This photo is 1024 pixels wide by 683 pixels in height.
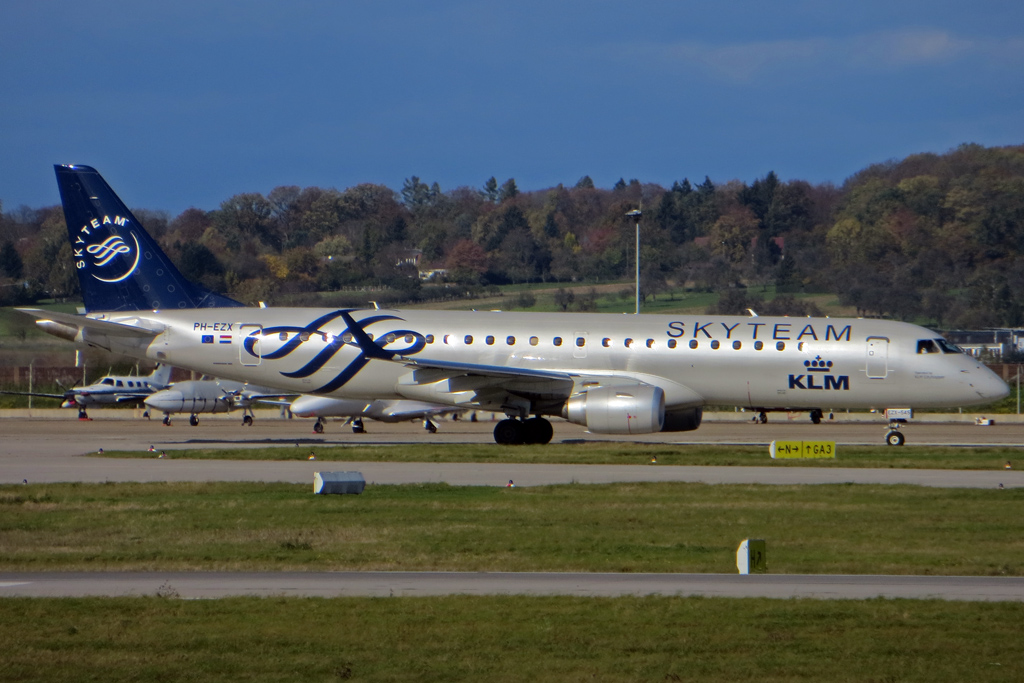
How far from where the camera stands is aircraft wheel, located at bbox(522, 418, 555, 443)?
99.1 feet

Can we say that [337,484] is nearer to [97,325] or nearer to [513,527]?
[513,527]

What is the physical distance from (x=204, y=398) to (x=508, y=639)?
39.0 m

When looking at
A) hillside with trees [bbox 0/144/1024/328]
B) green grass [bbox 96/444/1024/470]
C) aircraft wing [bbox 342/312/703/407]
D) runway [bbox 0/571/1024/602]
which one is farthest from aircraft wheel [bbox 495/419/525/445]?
hillside with trees [bbox 0/144/1024/328]

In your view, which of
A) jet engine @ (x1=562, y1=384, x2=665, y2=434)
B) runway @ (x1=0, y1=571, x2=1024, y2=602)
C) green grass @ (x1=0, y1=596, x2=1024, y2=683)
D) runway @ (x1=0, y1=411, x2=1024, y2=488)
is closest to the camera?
green grass @ (x1=0, y1=596, x2=1024, y2=683)

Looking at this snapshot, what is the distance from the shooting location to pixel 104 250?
32.1 m

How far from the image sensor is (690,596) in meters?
10.4

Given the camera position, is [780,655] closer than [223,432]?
Yes

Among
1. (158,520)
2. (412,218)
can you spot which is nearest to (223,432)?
(158,520)

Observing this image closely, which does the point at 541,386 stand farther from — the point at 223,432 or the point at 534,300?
the point at 534,300

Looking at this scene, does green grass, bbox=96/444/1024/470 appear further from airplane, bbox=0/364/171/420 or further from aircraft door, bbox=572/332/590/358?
airplane, bbox=0/364/171/420

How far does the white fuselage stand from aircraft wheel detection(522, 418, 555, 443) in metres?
0.97

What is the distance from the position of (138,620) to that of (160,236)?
102082 millimetres

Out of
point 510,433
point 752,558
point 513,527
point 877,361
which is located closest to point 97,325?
point 510,433

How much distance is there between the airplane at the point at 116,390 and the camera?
51531 millimetres
